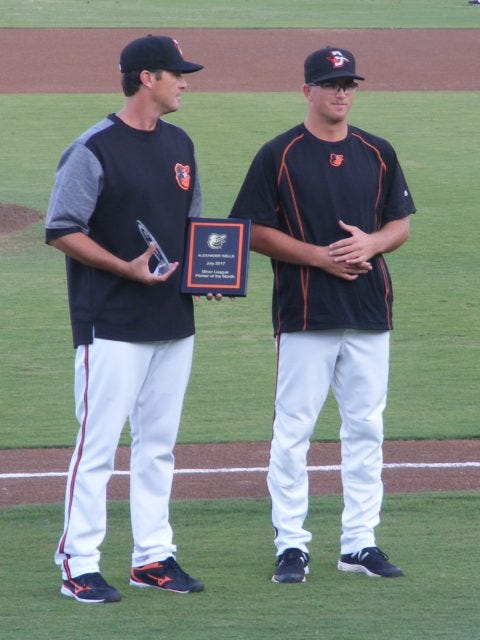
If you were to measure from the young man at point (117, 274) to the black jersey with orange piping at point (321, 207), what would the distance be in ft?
1.27

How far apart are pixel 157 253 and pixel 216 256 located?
289mm

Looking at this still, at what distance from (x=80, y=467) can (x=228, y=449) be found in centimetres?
264

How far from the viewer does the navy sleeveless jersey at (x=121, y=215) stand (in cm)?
493

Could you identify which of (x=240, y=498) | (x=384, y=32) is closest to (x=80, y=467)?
(x=240, y=498)

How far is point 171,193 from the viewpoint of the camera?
5105 millimetres

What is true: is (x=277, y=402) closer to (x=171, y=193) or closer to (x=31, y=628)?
(x=171, y=193)

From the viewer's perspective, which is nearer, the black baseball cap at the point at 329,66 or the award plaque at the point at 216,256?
the award plaque at the point at 216,256

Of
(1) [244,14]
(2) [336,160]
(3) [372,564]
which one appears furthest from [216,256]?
(1) [244,14]

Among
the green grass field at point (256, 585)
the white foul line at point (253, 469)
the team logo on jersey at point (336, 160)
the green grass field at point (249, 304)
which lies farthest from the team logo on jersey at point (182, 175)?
the green grass field at point (249, 304)

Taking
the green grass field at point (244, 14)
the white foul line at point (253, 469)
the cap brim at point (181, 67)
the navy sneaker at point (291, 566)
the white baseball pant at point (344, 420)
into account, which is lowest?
the navy sneaker at point (291, 566)

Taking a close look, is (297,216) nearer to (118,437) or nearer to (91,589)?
(118,437)

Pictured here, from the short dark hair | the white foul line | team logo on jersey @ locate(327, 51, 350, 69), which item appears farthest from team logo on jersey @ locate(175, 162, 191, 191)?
the white foul line

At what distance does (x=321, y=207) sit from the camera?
532 centimetres

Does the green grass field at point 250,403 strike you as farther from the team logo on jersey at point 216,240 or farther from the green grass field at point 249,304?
the team logo on jersey at point 216,240
